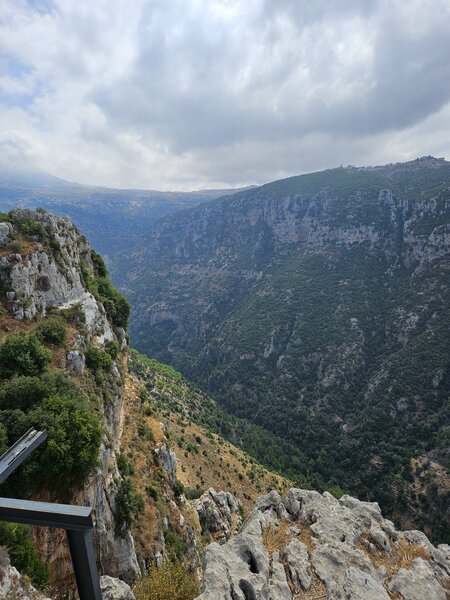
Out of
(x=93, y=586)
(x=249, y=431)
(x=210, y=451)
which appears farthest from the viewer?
(x=249, y=431)

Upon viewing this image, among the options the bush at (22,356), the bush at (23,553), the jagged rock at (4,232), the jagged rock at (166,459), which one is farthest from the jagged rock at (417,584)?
the jagged rock at (4,232)

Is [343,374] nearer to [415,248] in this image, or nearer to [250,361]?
[250,361]

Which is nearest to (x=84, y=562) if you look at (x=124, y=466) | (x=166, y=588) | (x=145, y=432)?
(x=166, y=588)

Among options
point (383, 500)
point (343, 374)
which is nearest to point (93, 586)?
point (383, 500)

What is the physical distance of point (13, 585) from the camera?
10453 millimetres

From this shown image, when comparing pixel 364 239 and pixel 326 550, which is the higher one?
pixel 364 239

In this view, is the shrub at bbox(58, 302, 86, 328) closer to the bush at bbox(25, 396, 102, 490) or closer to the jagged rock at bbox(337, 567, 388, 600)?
the bush at bbox(25, 396, 102, 490)

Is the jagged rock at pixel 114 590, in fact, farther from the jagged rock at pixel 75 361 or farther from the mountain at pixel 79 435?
the jagged rock at pixel 75 361

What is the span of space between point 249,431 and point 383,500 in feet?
136

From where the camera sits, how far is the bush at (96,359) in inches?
1092

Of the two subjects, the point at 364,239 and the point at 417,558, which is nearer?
the point at 417,558

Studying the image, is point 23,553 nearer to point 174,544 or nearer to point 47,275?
point 174,544

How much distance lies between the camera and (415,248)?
162 metres

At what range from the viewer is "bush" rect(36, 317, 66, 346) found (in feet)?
82.9
